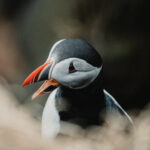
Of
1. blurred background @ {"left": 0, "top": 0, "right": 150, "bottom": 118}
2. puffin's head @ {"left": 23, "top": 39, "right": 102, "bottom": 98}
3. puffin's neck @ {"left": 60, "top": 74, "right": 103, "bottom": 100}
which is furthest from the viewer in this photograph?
blurred background @ {"left": 0, "top": 0, "right": 150, "bottom": 118}

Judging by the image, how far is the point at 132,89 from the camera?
263 cm

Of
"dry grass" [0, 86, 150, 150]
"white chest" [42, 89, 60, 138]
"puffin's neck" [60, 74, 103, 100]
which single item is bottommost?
"white chest" [42, 89, 60, 138]

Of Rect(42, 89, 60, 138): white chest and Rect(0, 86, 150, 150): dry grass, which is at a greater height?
Rect(0, 86, 150, 150): dry grass

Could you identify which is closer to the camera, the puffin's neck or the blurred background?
the puffin's neck

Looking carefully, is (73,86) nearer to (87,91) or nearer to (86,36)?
(87,91)

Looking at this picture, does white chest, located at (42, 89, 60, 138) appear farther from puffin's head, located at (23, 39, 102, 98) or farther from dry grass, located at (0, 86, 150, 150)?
dry grass, located at (0, 86, 150, 150)

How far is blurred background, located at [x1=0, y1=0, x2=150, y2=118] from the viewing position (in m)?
2.35

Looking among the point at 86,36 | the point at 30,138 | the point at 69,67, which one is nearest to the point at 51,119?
the point at 69,67

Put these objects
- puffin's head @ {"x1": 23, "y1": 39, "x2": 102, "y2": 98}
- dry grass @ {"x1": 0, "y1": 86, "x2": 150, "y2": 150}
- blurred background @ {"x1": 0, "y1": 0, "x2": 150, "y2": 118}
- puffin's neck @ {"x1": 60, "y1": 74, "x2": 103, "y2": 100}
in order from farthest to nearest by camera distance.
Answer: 1. blurred background @ {"x1": 0, "y1": 0, "x2": 150, "y2": 118}
2. puffin's neck @ {"x1": 60, "y1": 74, "x2": 103, "y2": 100}
3. puffin's head @ {"x1": 23, "y1": 39, "x2": 102, "y2": 98}
4. dry grass @ {"x1": 0, "y1": 86, "x2": 150, "y2": 150}

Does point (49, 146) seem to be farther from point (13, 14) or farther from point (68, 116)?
point (13, 14)

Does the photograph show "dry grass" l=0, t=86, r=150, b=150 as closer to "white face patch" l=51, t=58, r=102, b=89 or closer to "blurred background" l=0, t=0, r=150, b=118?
"white face patch" l=51, t=58, r=102, b=89

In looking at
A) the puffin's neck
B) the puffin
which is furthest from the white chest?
the puffin's neck

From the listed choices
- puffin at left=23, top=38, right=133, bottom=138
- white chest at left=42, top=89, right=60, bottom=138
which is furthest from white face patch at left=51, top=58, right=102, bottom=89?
white chest at left=42, top=89, right=60, bottom=138

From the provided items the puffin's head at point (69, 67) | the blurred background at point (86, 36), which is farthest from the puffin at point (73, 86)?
the blurred background at point (86, 36)
